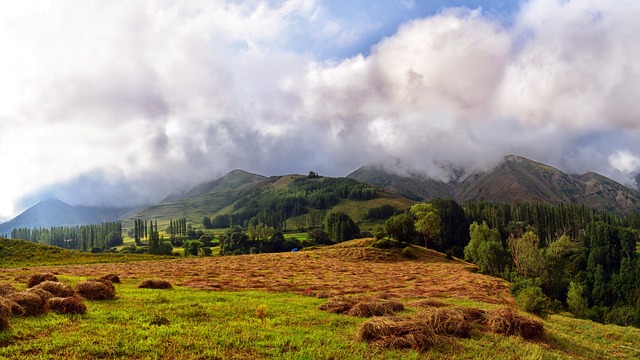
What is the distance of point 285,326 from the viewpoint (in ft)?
58.0

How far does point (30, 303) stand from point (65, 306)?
1.47m

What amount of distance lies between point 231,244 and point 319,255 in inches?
3539

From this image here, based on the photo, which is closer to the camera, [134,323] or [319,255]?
[134,323]

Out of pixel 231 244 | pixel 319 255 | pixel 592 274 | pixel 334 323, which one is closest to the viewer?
pixel 334 323

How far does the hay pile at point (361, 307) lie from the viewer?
71.4 feet

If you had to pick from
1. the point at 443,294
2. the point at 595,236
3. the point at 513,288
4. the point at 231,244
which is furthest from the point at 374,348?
the point at 595,236

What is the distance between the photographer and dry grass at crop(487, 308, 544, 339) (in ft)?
62.1

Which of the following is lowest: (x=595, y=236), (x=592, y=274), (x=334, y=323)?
(x=592, y=274)

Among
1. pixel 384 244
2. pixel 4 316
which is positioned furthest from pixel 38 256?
pixel 384 244

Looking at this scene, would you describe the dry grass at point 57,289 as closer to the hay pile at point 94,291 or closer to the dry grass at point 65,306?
the hay pile at point 94,291

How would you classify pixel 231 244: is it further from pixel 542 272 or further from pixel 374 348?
pixel 374 348

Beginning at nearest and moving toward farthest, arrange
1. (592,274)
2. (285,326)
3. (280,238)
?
(285,326) < (592,274) < (280,238)

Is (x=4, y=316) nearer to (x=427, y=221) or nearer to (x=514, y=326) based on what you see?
(x=514, y=326)

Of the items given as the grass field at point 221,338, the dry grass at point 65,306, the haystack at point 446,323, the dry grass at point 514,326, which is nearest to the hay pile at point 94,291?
the grass field at point 221,338
